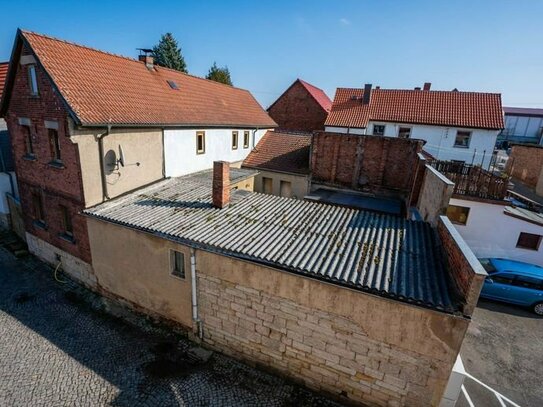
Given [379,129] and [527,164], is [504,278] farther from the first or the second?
[527,164]

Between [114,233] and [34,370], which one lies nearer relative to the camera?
[34,370]

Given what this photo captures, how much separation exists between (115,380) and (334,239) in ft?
24.5

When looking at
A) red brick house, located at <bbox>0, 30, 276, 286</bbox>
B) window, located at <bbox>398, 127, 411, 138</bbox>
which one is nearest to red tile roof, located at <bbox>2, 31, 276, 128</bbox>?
red brick house, located at <bbox>0, 30, 276, 286</bbox>

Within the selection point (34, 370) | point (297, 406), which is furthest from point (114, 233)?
point (297, 406)

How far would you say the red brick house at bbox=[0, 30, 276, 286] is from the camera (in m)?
10.5

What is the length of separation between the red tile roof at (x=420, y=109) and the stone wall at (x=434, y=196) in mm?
17134

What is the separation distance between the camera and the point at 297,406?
7703 millimetres

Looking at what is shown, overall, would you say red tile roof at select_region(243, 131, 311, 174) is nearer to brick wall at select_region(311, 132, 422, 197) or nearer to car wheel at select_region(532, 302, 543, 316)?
brick wall at select_region(311, 132, 422, 197)

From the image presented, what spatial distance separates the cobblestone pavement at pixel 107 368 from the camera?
7.85 m

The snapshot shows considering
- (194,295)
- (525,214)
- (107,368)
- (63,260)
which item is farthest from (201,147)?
(525,214)

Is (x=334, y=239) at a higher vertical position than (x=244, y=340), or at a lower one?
higher

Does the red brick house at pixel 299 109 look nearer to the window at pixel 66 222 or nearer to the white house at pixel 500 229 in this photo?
the white house at pixel 500 229

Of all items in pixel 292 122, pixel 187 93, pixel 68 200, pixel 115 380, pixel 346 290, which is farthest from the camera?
pixel 292 122

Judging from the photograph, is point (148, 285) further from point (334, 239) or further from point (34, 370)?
point (334, 239)
